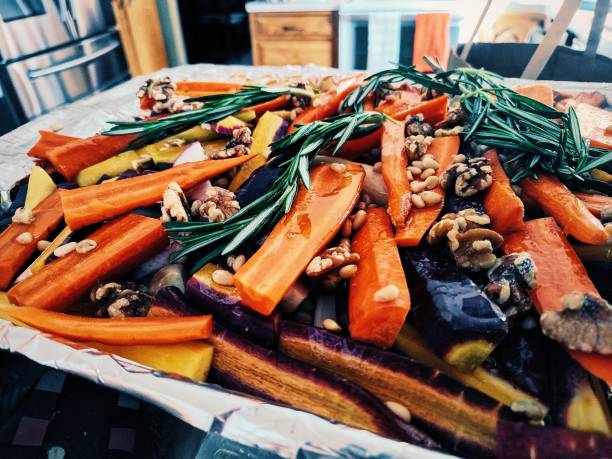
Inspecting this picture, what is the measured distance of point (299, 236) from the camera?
124 centimetres

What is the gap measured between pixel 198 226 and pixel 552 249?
99cm

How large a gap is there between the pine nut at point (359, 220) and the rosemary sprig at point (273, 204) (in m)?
0.19

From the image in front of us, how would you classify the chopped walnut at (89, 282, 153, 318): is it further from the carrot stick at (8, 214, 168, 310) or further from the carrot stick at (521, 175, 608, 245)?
the carrot stick at (521, 175, 608, 245)

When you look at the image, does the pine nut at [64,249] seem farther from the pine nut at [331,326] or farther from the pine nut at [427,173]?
the pine nut at [427,173]

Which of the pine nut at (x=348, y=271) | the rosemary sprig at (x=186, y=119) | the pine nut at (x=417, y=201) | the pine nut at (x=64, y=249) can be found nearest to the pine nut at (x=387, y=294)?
the pine nut at (x=348, y=271)

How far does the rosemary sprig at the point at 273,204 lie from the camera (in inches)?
49.4

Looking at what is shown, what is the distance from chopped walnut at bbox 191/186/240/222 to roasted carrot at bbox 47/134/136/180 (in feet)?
2.20

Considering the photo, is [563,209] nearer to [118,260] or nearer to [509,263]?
[509,263]

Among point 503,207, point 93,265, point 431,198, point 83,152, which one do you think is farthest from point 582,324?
point 83,152

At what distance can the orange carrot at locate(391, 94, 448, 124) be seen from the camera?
1.83m

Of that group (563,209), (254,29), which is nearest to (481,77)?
(563,209)

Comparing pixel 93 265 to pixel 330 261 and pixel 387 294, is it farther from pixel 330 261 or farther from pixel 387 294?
pixel 387 294

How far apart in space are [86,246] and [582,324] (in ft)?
4.46

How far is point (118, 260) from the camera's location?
133 centimetres
